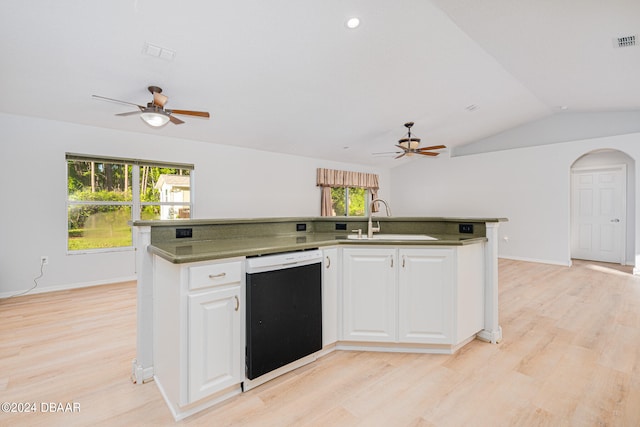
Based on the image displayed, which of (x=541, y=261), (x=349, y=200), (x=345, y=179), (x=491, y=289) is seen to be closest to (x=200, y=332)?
(x=491, y=289)

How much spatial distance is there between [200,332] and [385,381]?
116cm

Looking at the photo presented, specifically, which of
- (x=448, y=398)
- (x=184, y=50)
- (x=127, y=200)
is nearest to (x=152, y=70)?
(x=184, y=50)

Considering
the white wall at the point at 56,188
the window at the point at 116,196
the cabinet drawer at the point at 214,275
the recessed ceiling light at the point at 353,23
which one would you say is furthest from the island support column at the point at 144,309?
the white wall at the point at 56,188

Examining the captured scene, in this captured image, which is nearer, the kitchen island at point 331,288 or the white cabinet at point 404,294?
the kitchen island at point 331,288

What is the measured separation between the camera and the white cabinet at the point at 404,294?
2117 mm

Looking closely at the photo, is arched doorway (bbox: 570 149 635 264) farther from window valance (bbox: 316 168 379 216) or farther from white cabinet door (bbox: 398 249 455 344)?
white cabinet door (bbox: 398 249 455 344)

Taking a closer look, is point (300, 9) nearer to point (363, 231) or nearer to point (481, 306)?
point (363, 231)

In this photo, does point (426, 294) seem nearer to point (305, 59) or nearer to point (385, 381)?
point (385, 381)

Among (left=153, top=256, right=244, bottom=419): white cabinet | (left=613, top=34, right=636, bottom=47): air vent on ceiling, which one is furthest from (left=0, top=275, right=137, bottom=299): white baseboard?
(left=613, top=34, right=636, bottom=47): air vent on ceiling

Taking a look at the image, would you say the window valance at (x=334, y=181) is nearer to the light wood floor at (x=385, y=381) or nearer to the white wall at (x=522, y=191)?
the white wall at (x=522, y=191)

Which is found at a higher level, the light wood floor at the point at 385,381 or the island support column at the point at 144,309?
the island support column at the point at 144,309

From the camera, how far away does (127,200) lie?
4566mm

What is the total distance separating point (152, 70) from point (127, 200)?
7.60 feet

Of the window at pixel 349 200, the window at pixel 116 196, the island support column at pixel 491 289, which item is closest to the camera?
the island support column at pixel 491 289
